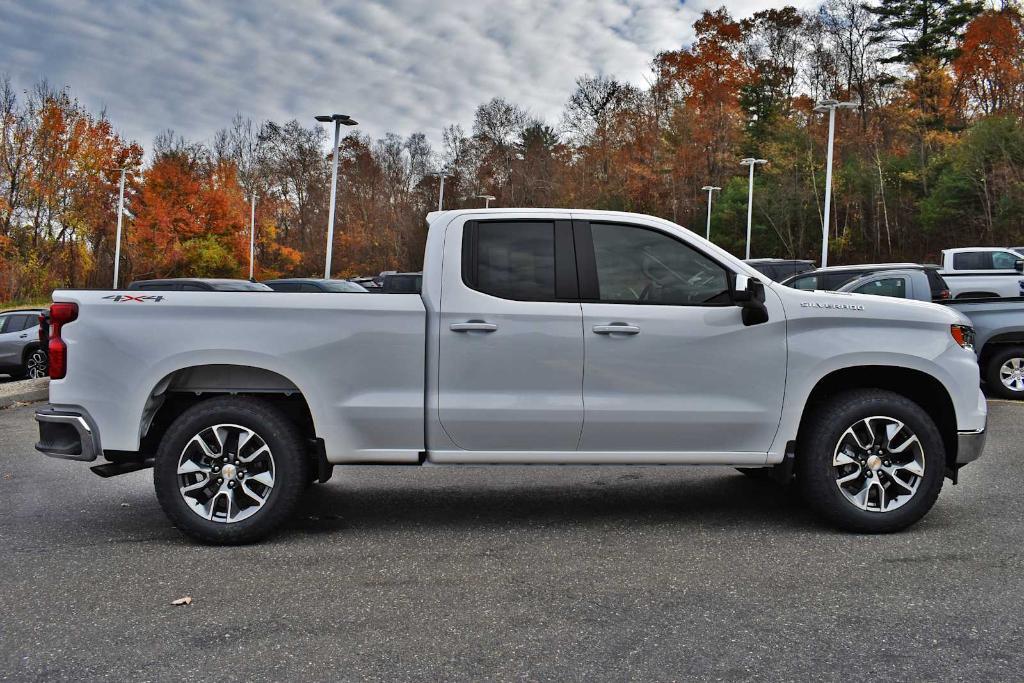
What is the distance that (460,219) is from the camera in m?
5.51

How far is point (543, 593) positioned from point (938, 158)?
45.7 metres

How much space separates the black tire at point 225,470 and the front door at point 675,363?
1.72 m

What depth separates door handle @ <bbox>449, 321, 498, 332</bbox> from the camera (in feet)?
17.1

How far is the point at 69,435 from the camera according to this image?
17.0ft

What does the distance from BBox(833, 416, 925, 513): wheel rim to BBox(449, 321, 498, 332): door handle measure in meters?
2.19

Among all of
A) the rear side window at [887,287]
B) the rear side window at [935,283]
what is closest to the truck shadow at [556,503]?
the rear side window at [887,287]

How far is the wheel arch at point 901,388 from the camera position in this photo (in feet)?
18.1

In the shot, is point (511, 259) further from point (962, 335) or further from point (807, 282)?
point (807, 282)

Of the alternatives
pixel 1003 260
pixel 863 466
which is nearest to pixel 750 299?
pixel 863 466

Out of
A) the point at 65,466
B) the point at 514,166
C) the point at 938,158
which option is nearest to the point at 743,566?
the point at 65,466

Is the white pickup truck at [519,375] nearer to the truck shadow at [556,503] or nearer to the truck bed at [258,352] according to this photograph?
the truck bed at [258,352]

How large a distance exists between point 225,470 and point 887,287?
1072cm

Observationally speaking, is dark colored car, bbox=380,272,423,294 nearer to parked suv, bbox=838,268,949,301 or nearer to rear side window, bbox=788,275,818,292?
parked suv, bbox=838,268,949,301

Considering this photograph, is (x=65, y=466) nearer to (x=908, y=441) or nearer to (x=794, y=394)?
(x=794, y=394)
